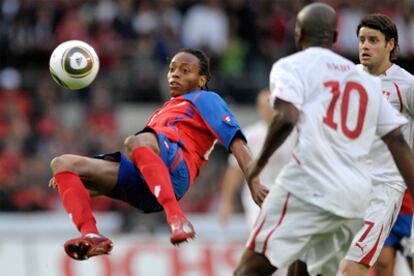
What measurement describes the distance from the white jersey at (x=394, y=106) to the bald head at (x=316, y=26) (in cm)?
164

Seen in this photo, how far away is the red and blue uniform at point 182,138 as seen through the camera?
26.8 feet

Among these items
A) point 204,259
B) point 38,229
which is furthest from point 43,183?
point 204,259

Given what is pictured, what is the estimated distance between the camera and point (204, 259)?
47.8 feet

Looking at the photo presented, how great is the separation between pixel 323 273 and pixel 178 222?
3.53 feet

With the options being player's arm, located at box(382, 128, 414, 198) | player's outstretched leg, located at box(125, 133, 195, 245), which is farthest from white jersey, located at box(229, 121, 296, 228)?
player's arm, located at box(382, 128, 414, 198)

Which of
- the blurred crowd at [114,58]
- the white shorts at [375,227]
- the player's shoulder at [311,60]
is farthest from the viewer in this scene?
the blurred crowd at [114,58]

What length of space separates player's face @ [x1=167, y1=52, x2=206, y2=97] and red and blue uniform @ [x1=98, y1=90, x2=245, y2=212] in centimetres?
12

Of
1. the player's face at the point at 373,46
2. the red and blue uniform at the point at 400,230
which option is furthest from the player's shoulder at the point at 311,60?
the red and blue uniform at the point at 400,230

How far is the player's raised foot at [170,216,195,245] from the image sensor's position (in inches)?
292

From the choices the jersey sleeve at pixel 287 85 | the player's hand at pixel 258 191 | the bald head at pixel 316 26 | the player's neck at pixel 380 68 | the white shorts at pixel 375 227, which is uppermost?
the bald head at pixel 316 26

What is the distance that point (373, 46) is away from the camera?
855cm

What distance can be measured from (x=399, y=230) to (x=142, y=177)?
9.44ft

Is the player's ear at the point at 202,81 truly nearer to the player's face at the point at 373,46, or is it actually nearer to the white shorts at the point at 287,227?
the player's face at the point at 373,46

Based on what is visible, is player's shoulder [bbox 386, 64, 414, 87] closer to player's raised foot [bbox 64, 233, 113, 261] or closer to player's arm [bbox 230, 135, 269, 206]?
player's arm [bbox 230, 135, 269, 206]
